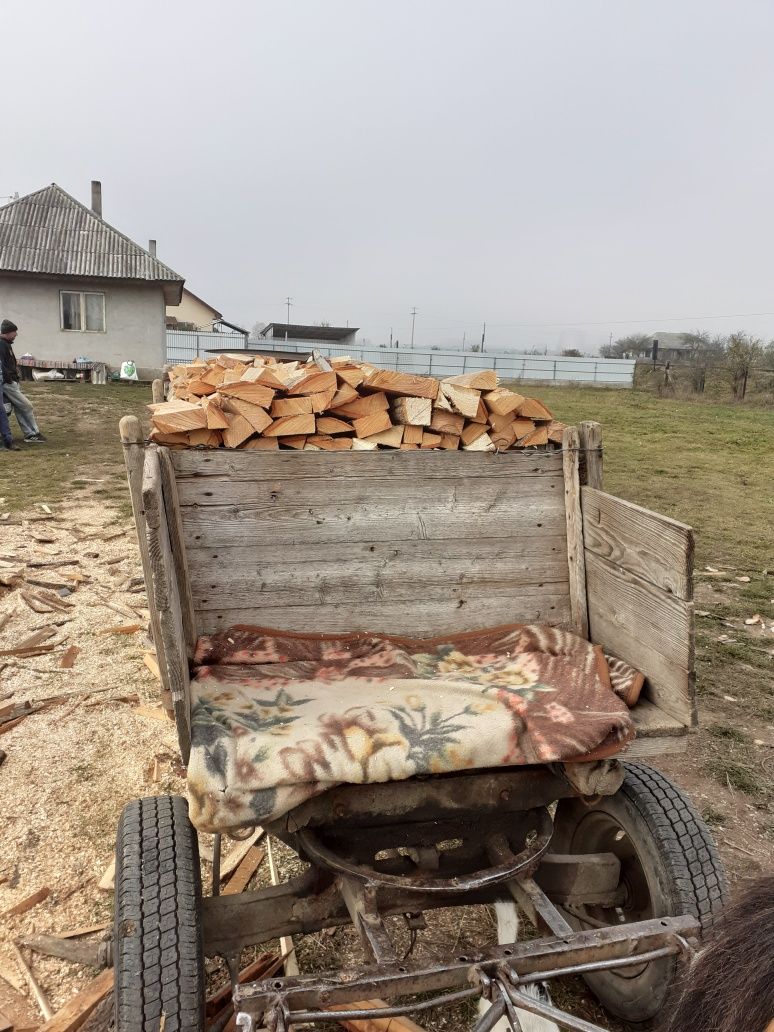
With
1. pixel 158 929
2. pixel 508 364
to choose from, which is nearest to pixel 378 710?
pixel 158 929

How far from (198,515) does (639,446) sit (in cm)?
1414

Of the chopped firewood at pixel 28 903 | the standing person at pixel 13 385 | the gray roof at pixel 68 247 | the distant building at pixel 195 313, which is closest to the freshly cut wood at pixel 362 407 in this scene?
the chopped firewood at pixel 28 903

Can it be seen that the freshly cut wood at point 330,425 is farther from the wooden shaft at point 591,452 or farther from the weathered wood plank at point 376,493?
the wooden shaft at point 591,452

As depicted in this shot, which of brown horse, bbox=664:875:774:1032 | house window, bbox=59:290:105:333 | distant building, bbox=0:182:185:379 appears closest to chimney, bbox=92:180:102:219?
distant building, bbox=0:182:185:379

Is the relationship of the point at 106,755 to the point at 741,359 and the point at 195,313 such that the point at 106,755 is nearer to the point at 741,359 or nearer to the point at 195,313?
the point at 741,359

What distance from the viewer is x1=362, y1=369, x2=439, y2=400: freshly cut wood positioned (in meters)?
2.97

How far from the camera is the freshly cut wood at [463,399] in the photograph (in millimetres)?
2906

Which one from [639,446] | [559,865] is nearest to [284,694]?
[559,865]

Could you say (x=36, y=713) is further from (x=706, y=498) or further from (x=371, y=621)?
(x=706, y=498)

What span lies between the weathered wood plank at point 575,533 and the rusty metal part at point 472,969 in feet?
3.79

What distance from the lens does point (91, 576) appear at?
258 inches

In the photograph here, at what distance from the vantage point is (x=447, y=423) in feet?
9.62

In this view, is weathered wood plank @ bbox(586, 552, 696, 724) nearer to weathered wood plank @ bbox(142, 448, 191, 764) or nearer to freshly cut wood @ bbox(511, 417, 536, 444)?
freshly cut wood @ bbox(511, 417, 536, 444)

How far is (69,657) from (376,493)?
3.23m
